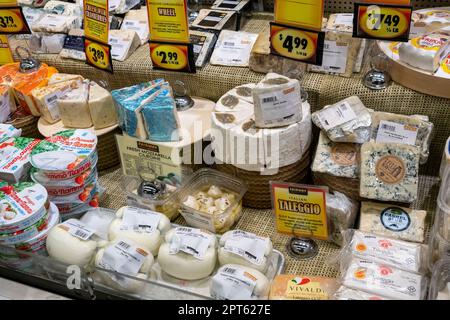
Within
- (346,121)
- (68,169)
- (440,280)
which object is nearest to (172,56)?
(68,169)

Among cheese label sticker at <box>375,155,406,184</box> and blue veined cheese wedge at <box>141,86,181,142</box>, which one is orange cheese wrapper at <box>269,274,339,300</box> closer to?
cheese label sticker at <box>375,155,406,184</box>

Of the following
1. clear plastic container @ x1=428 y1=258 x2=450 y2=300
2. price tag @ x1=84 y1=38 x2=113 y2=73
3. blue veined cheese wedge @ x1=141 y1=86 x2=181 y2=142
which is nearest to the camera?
clear plastic container @ x1=428 y1=258 x2=450 y2=300

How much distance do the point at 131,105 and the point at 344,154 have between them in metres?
0.83

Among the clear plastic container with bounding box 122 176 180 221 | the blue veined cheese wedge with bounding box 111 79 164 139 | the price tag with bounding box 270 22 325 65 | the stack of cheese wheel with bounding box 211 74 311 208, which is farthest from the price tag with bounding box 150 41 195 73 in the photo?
the clear plastic container with bounding box 122 176 180 221

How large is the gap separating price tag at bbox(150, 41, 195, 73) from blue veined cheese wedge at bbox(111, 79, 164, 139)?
5.1 inches

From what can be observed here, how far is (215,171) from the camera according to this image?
6.81 ft

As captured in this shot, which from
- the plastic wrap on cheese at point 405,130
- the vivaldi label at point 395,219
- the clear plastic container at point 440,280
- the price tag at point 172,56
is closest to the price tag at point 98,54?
the price tag at point 172,56

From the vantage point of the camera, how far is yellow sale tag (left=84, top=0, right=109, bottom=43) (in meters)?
2.12

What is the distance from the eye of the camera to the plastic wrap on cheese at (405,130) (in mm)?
1920

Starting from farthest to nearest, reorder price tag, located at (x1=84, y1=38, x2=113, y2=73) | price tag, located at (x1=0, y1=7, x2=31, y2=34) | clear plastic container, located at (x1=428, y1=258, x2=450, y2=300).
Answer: price tag, located at (x1=0, y1=7, x2=31, y2=34) → price tag, located at (x1=84, y1=38, x2=113, y2=73) → clear plastic container, located at (x1=428, y1=258, x2=450, y2=300)

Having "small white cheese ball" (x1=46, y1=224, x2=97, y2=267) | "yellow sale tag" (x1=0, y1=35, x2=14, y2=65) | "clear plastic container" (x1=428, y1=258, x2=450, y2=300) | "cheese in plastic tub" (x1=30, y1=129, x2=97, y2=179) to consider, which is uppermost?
"yellow sale tag" (x1=0, y1=35, x2=14, y2=65)

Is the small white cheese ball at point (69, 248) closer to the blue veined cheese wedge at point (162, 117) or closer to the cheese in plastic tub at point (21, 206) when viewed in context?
the cheese in plastic tub at point (21, 206)

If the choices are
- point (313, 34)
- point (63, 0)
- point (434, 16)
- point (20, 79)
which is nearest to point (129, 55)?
point (20, 79)
